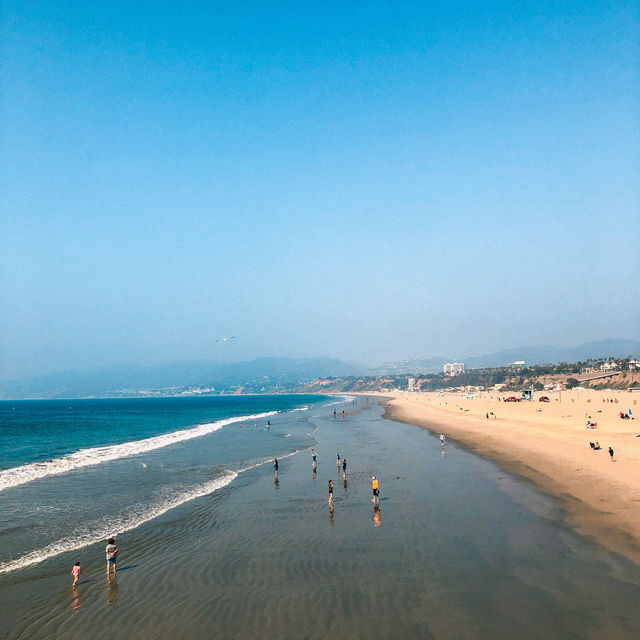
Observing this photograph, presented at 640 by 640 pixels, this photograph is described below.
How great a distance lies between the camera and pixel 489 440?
4938 centimetres

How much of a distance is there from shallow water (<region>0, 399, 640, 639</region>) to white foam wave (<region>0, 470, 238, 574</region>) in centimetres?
77

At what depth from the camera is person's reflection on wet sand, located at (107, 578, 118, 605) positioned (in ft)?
49.9

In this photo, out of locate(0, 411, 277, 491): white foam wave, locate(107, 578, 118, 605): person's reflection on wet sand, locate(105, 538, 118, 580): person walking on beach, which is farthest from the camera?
locate(0, 411, 277, 491): white foam wave

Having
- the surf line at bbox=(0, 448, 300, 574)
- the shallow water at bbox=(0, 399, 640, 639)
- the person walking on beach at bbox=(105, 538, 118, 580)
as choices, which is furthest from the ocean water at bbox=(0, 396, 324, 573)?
the person walking on beach at bbox=(105, 538, 118, 580)

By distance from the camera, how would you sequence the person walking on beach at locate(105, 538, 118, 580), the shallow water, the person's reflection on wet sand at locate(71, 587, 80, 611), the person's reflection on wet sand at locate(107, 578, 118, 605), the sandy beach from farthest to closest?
the sandy beach → the person walking on beach at locate(105, 538, 118, 580) → the person's reflection on wet sand at locate(107, 578, 118, 605) → the person's reflection on wet sand at locate(71, 587, 80, 611) → the shallow water

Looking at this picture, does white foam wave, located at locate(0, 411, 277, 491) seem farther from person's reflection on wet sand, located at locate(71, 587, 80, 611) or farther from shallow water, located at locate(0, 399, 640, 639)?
person's reflection on wet sand, located at locate(71, 587, 80, 611)

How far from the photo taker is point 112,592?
15781 millimetres

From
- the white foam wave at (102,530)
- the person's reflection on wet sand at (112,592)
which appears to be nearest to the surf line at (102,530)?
the white foam wave at (102,530)

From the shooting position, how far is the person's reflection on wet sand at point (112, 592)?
1520cm

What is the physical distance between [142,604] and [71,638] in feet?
7.46

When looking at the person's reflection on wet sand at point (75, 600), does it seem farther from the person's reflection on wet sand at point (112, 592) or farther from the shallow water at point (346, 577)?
the person's reflection on wet sand at point (112, 592)

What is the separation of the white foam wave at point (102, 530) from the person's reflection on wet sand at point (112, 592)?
499 centimetres

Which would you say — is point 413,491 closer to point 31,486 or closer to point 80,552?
point 80,552

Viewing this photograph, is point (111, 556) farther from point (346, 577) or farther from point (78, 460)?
point (78, 460)
